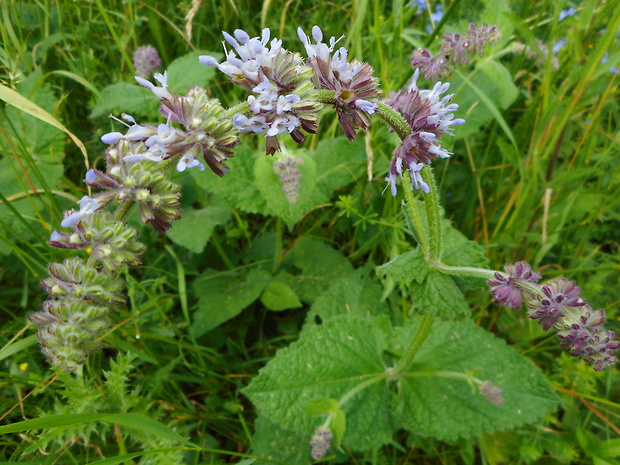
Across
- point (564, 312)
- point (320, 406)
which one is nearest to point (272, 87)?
point (564, 312)

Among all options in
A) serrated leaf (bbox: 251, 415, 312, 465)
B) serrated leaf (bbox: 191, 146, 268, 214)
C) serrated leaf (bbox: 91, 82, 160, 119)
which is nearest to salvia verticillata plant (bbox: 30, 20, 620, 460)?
serrated leaf (bbox: 191, 146, 268, 214)

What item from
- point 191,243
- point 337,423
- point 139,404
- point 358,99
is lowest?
point 139,404

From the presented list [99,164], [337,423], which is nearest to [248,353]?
[337,423]

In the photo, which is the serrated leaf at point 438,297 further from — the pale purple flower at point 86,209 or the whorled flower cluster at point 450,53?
the pale purple flower at point 86,209

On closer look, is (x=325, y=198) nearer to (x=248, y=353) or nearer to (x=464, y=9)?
(x=248, y=353)

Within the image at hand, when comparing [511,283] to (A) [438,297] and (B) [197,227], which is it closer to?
(A) [438,297]

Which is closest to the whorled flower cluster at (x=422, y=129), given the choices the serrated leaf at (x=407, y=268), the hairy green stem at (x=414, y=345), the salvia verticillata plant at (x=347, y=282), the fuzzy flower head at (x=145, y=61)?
the salvia verticillata plant at (x=347, y=282)

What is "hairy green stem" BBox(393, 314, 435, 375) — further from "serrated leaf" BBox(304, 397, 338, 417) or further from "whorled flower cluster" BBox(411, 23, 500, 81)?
"whorled flower cluster" BBox(411, 23, 500, 81)

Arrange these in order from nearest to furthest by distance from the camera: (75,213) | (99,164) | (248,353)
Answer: (75,213), (248,353), (99,164)
